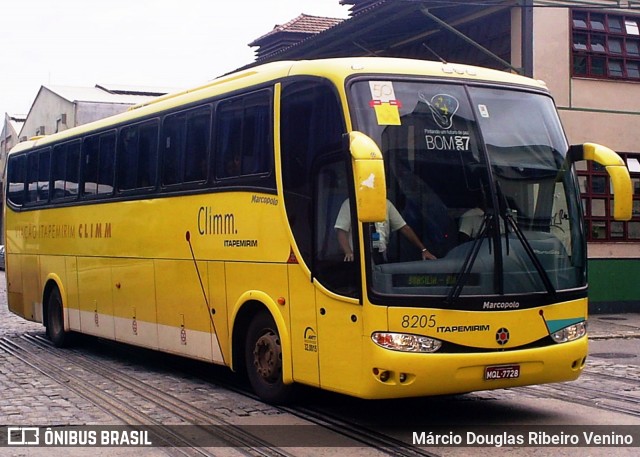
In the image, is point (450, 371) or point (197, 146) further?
point (197, 146)

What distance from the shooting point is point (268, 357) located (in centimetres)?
997

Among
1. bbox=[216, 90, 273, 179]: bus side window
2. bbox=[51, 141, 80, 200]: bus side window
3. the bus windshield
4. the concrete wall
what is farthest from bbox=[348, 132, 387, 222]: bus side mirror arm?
the concrete wall

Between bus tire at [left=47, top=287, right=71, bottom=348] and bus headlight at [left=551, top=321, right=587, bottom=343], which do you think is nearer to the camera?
bus headlight at [left=551, top=321, right=587, bottom=343]

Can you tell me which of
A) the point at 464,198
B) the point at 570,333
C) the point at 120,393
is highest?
the point at 464,198

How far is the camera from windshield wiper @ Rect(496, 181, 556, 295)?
861cm

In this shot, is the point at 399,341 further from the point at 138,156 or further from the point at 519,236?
the point at 138,156

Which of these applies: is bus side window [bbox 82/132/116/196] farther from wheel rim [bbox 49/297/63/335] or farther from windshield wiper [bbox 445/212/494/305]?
windshield wiper [bbox 445/212/494/305]

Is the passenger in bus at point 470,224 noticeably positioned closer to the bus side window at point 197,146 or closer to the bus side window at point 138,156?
the bus side window at point 197,146

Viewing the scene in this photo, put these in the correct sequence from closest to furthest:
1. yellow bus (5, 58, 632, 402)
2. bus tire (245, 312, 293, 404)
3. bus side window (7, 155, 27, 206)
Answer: yellow bus (5, 58, 632, 402) → bus tire (245, 312, 293, 404) → bus side window (7, 155, 27, 206)

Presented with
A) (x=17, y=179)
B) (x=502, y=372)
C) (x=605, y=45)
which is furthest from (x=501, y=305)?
(x=605, y=45)

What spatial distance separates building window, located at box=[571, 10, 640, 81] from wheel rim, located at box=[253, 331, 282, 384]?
12.6 metres

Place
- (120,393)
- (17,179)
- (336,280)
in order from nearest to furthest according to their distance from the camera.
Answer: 1. (336,280)
2. (120,393)
3. (17,179)

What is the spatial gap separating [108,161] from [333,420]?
6480 mm

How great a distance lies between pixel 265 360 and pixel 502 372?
2612 millimetres
